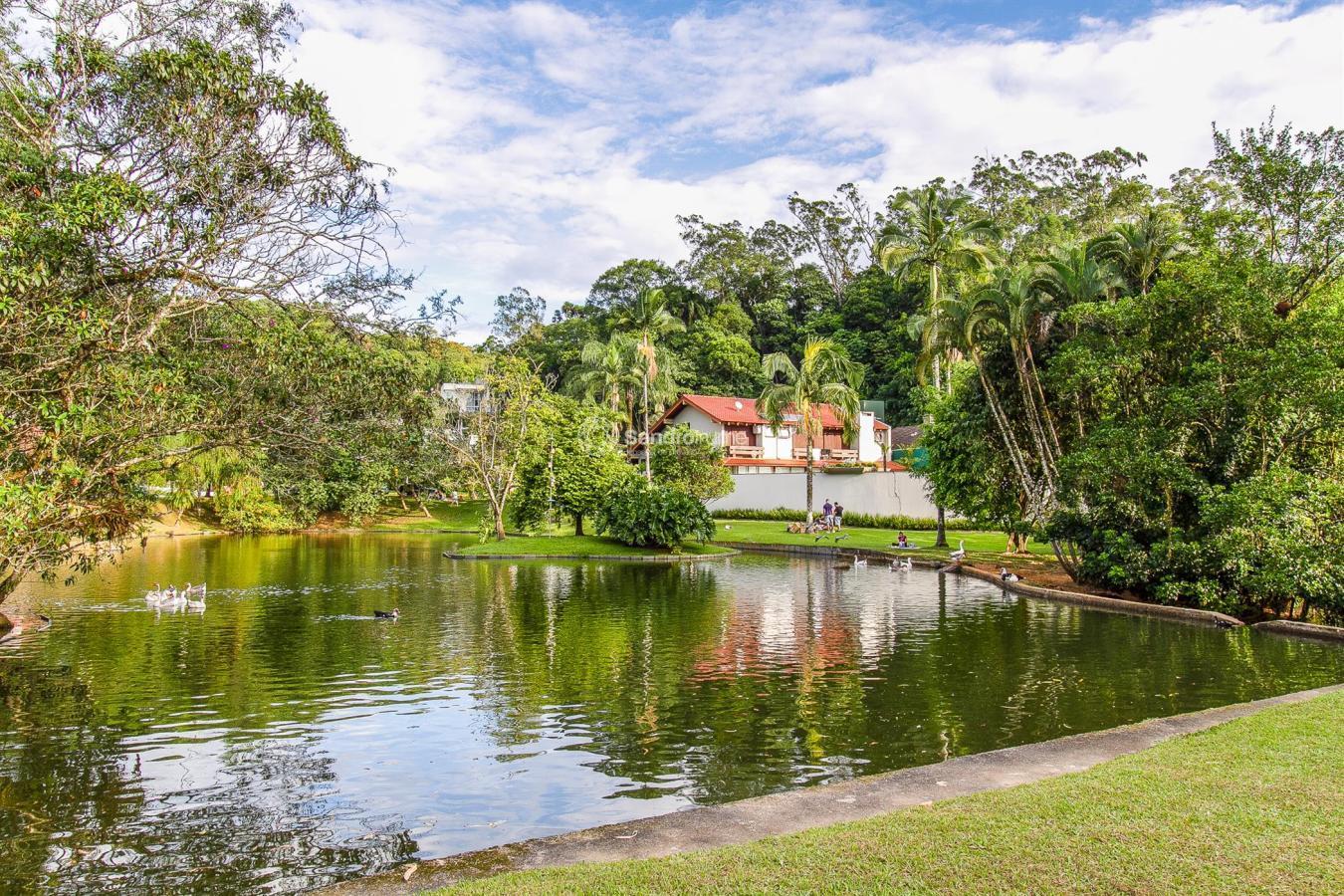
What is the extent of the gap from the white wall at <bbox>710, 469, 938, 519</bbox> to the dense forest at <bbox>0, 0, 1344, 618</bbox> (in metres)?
13.3

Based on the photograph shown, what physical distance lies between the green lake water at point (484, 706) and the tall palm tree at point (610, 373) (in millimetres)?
27136

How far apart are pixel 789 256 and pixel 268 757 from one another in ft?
289

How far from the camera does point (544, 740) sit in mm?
11680

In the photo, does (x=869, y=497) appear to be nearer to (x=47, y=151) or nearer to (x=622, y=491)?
(x=622, y=491)

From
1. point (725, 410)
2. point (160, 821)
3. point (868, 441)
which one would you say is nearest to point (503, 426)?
point (725, 410)

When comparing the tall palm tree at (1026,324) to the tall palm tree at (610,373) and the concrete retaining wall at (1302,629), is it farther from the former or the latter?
the tall palm tree at (610,373)

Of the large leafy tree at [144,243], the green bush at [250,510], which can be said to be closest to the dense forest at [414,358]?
the large leafy tree at [144,243]

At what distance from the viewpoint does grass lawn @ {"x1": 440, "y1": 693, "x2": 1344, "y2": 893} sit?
19.3 feet

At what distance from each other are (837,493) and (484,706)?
139 ft

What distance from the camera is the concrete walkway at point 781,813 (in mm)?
6715

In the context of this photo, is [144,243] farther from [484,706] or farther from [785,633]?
[785,633]

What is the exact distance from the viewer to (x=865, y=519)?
51.5m

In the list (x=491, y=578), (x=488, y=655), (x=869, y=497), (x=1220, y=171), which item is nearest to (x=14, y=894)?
(x=488, y=655)

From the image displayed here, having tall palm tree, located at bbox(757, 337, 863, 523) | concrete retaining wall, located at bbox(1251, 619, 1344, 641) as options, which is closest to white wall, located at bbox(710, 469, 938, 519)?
tall palm tree, located at bbox(757, 337, 863, 523)
